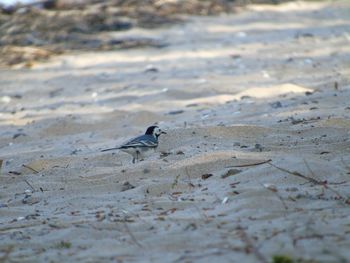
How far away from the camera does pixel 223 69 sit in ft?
40.0

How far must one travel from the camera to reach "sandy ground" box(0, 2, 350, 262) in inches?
187

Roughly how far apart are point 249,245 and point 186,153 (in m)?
2.66

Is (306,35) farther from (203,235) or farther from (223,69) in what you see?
(203,235)

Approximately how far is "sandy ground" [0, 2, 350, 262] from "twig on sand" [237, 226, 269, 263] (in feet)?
0.05

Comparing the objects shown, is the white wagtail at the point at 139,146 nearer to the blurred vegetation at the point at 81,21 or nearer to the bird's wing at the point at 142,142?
the bird's wing at the point at 142,142

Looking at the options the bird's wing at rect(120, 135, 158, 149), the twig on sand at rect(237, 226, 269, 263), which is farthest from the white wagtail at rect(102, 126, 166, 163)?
the twig on sand at rect(237, 226, 269, 263)

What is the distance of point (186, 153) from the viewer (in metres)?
7.06

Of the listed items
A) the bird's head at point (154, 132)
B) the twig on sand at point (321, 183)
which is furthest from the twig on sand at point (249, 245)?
the bird's head at point (154, 132)

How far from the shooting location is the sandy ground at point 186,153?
4762 millimetres

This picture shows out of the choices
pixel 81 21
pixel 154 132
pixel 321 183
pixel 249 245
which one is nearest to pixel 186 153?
pixel 154 132

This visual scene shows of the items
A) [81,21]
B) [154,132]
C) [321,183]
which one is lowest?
[81,21]

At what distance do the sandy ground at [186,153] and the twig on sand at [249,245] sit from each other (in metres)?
0.01

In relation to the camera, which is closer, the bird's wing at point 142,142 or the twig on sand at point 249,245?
the twig on sand at point 249,245

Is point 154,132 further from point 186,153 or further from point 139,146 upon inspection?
point 186,153
